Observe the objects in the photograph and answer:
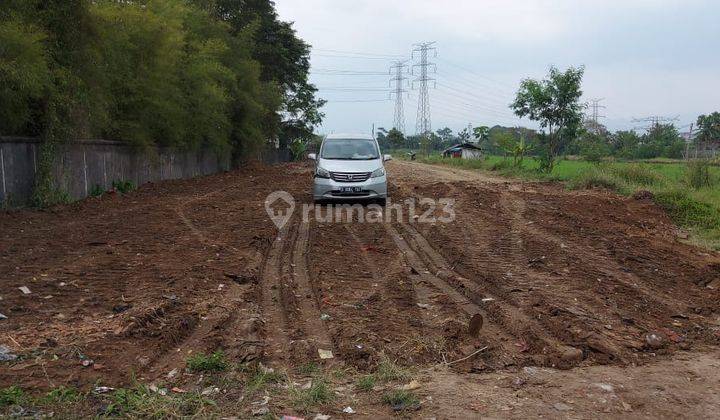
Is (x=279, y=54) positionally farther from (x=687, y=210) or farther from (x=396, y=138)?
(x=396, y=138)

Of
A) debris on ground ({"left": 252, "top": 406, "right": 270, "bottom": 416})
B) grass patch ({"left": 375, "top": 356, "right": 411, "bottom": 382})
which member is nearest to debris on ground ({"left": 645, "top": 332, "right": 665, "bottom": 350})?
grass patch ({"left": 375, "top": 356, "right": 411, "bottom": 382})

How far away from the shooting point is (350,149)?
1359 cm

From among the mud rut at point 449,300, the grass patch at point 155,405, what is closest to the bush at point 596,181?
the mud rut at point 449,300

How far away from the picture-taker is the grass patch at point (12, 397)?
3.38 metres

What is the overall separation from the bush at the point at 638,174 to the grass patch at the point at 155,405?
18.6 metres

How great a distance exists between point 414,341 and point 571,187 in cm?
1626

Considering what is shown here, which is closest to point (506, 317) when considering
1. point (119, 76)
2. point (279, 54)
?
point (119, 76)

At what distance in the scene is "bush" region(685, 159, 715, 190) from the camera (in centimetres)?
1720

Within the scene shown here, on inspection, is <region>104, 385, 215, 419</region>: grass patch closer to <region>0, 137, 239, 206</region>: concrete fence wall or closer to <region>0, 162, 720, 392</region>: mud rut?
<region>0, 162, 720, 392</region>: mud rut

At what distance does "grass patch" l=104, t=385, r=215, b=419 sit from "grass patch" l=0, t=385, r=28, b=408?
532 millimetres

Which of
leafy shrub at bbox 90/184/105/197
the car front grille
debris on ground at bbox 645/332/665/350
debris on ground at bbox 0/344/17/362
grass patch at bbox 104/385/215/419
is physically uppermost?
the car front grille

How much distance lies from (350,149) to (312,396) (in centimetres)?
1035

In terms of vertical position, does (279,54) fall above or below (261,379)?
above

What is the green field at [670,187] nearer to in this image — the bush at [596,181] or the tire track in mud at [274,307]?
the bush at [596,181]
